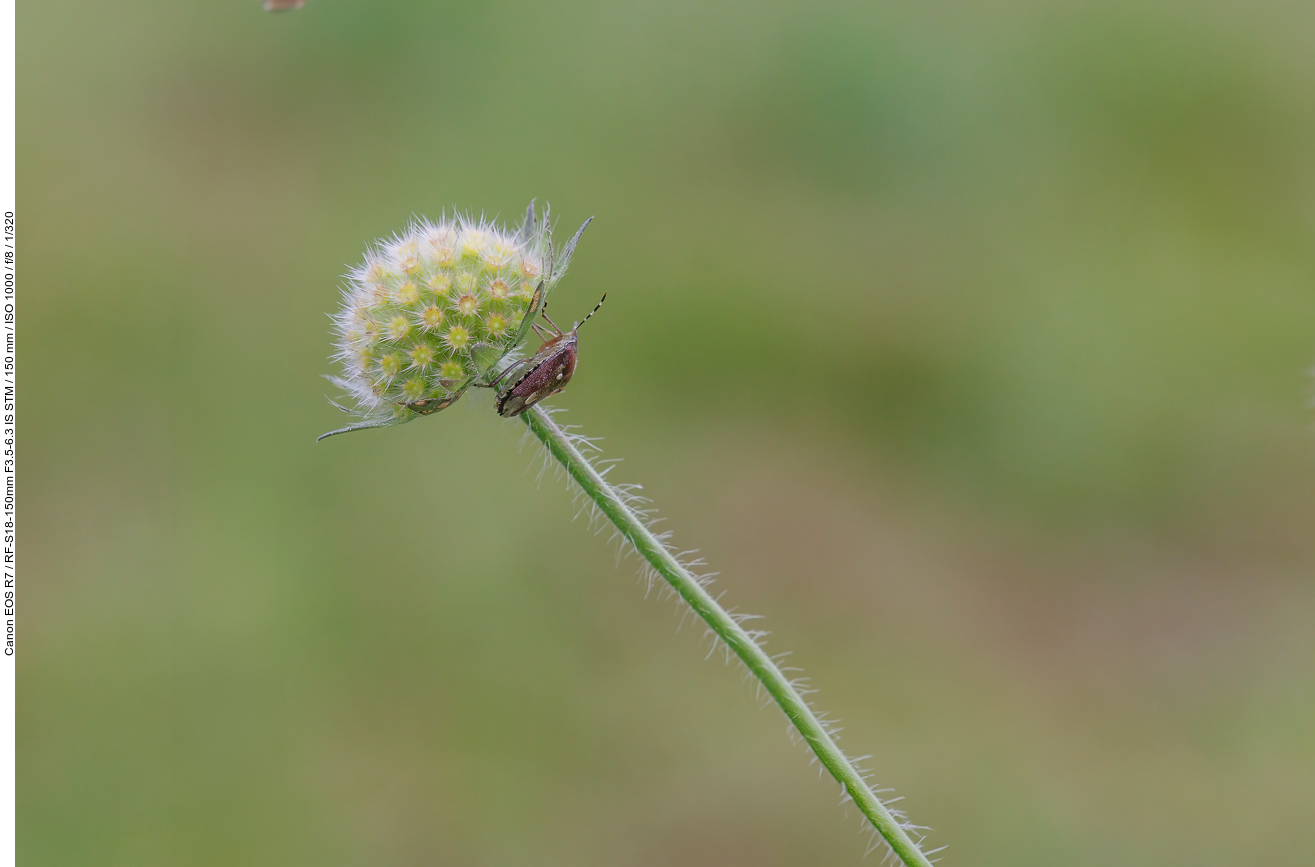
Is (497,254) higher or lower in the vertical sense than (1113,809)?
higher

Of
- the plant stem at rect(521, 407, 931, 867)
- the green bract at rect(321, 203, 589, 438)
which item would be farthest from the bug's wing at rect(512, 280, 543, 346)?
the plant stem at rect(521, 407, 931, 867)

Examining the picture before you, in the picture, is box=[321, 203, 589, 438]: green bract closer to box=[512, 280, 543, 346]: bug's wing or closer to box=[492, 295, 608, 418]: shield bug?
box=[512, 280, 543, 346]: bug's wing

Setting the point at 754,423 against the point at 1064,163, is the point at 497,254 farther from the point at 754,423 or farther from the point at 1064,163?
the point at 1064,163

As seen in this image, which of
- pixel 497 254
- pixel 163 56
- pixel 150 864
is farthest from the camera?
pixel 163 56

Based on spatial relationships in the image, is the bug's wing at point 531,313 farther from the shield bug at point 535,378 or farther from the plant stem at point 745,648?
the plant stem at point 745,648

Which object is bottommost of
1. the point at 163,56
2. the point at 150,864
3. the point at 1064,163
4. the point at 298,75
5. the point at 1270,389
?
the point at 1270,389

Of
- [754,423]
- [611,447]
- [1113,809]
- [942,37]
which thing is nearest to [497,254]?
[611,447]
